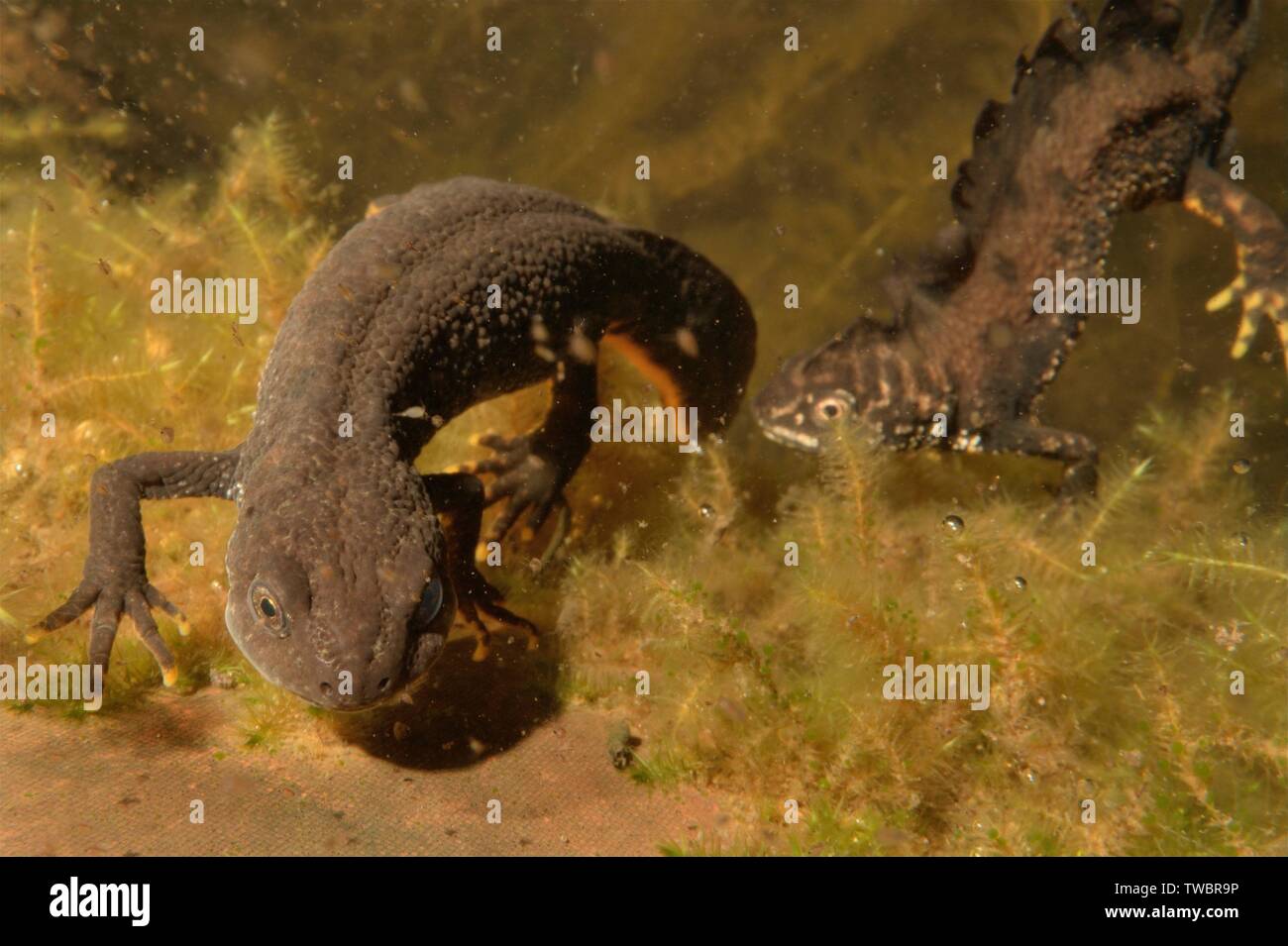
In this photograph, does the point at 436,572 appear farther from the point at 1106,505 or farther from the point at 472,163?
the point at 472,163

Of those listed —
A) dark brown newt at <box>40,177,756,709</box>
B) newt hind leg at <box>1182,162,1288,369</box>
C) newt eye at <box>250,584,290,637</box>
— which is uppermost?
newt hind leg at <box>1182,162,1288,369</box>

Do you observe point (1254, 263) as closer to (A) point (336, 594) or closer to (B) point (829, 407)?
(B) point (829, 407)

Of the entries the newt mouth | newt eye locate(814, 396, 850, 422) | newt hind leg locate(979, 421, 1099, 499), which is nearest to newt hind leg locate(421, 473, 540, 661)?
the newt mouth

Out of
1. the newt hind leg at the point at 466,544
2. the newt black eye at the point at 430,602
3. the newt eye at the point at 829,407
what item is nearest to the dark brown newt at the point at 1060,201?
the newt eye at the point at 829,407

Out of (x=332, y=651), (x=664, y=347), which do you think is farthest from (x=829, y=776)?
(x=664, y=347)

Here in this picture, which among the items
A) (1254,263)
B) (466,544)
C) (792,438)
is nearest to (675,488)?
(792,438)

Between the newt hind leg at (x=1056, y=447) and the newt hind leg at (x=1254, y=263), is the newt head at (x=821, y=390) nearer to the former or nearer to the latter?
the newt hind leg at (x=1056, y=447)

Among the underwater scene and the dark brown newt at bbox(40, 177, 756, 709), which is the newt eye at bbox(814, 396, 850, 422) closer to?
the underwater scene
